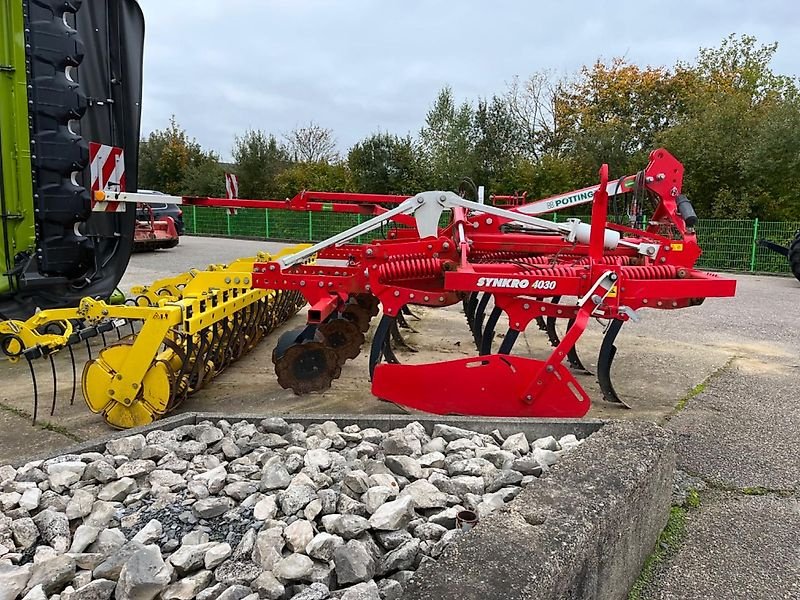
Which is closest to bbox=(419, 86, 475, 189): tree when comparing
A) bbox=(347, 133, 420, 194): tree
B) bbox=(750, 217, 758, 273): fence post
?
bbox=(347, 133, 420, 194): tree

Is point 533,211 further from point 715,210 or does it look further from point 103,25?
point 715,210

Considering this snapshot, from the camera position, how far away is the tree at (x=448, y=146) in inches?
867

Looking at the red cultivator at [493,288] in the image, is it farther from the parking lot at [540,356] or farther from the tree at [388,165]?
the tree at [388,165]

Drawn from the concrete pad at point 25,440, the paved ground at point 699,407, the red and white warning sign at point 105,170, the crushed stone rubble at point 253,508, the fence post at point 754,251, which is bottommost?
the concrete pad at point 25,440

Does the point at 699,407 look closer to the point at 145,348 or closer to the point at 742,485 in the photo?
the point at 742,485

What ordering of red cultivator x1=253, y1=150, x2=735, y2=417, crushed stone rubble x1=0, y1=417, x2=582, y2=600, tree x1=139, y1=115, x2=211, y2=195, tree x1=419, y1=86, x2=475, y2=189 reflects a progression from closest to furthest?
crushed stone rubble x1=0, y1=417, x2=582, y2=600 → red cultivator x1=253, y1=150, x2=735, y2=417 → tree x1=419, y1=86, x2=475, y2=189 → tree x1=139, y1=115, x2=211, y2=195

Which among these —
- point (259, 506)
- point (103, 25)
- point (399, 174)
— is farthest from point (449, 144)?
point (259, 506)

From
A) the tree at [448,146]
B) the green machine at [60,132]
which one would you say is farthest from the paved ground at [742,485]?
the tree at [448,146]

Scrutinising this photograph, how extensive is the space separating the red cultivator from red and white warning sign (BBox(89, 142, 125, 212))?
5.84 ft

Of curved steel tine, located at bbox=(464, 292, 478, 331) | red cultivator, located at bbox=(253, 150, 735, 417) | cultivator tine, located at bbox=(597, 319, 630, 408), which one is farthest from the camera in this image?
curved steel tine, located at bbox=(464, 292, 478, 331)

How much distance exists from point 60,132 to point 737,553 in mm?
5570

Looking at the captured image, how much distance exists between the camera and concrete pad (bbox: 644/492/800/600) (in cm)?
234

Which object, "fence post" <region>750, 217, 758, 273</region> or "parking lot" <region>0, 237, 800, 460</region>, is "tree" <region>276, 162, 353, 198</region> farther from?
"parking lot" <region>0, 237, 800, 460</region>

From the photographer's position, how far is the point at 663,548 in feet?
8.54
